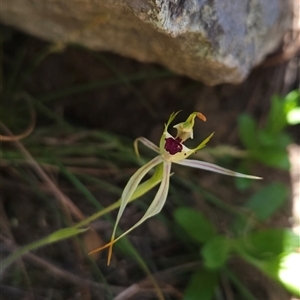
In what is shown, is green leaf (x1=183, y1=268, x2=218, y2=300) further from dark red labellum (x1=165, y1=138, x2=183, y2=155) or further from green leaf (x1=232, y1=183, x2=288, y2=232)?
dark red labellum (x1=165, y1=138, x2=183, y2=155)

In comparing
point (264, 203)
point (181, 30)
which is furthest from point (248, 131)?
point (181, 30)

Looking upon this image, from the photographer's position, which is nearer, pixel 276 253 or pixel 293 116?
pixel 276 253

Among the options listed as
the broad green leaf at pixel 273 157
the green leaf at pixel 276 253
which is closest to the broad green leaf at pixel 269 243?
the green leaf at pixel 276 253

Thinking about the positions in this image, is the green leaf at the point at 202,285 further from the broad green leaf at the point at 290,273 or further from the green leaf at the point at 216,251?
the broad green leaf at the point at 290,273

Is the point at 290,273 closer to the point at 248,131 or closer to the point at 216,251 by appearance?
the point at 216,251

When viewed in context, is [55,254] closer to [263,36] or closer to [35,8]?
[35,8]

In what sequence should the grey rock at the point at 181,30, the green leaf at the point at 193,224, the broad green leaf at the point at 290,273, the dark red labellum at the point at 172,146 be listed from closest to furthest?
the dark red labellum at the point at 172,146, the grey rock at the point at 181,30, the broad green leaf at the point at 290,273, the green leaf at the point at 193,224
